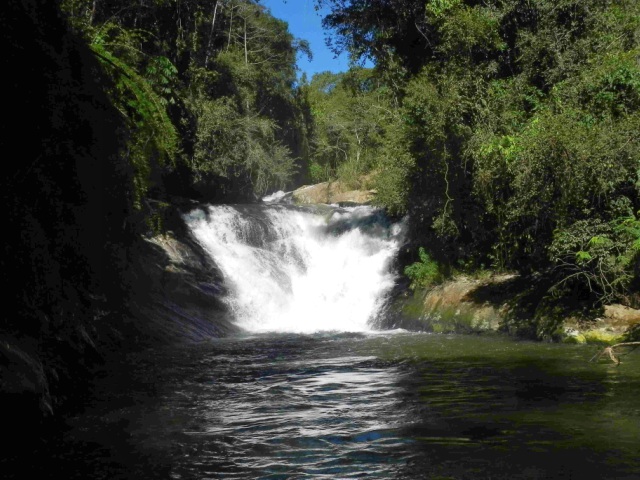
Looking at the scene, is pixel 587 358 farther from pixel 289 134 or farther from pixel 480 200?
pixel 289 134

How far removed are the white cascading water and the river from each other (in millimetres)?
3722

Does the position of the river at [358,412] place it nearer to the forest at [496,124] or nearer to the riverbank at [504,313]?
the riverbank at [504,313]

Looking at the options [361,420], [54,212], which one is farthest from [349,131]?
[361,420]

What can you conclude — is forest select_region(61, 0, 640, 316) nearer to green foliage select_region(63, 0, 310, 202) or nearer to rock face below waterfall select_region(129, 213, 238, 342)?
green foliage select_region(63, 0, 310, 202)

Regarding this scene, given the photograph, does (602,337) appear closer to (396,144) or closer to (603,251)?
(603,251)

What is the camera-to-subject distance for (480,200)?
15.1m

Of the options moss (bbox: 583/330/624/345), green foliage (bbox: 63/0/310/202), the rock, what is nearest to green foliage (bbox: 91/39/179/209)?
green foliage (bbox: 63/0/310/202)

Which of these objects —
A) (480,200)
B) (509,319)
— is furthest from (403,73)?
(509,319)

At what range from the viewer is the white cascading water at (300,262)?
18.5m

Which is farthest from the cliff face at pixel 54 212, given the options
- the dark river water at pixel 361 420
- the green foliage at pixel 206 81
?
the green foliage at pixel 206 81

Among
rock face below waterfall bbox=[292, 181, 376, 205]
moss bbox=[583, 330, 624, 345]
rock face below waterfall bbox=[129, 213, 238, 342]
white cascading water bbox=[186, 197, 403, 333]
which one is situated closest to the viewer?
moss bbox=[583, 330, 624, 345]

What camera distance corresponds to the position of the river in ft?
16.6

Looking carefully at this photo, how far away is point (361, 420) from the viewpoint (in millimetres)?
6566

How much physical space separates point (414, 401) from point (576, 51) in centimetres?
1086
